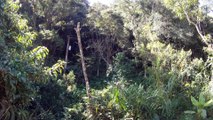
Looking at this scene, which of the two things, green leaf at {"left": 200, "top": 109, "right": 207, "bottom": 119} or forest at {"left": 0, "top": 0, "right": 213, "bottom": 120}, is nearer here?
→ forest at {"left": 0, "top": 0, "right": 213, "bottom": 120}

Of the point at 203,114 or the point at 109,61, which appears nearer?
the point at 203,114

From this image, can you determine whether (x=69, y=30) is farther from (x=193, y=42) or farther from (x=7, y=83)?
(x=7, y=83)

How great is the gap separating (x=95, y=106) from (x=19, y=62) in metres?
2.09

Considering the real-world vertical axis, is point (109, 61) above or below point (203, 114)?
above

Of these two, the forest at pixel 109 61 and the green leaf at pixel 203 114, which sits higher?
the forest at pixel 109 61

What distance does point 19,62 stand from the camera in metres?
4.66

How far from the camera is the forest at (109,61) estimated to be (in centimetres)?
516

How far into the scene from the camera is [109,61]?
13164 mm

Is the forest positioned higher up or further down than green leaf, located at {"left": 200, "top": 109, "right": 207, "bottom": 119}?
higher up

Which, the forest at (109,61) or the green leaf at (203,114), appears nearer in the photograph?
the forest at (109,61)

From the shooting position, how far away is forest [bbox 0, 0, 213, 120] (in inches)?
203

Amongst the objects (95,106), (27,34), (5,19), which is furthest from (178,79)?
(5,19)

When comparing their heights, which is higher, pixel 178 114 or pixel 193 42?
pixel 193 42

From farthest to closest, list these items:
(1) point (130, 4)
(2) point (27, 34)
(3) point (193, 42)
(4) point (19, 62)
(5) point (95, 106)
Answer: (1) point (130, 4), (3) point (193, 42), (5) point (95, 106), (2) point (27, 34), (4) point (19, 62)
